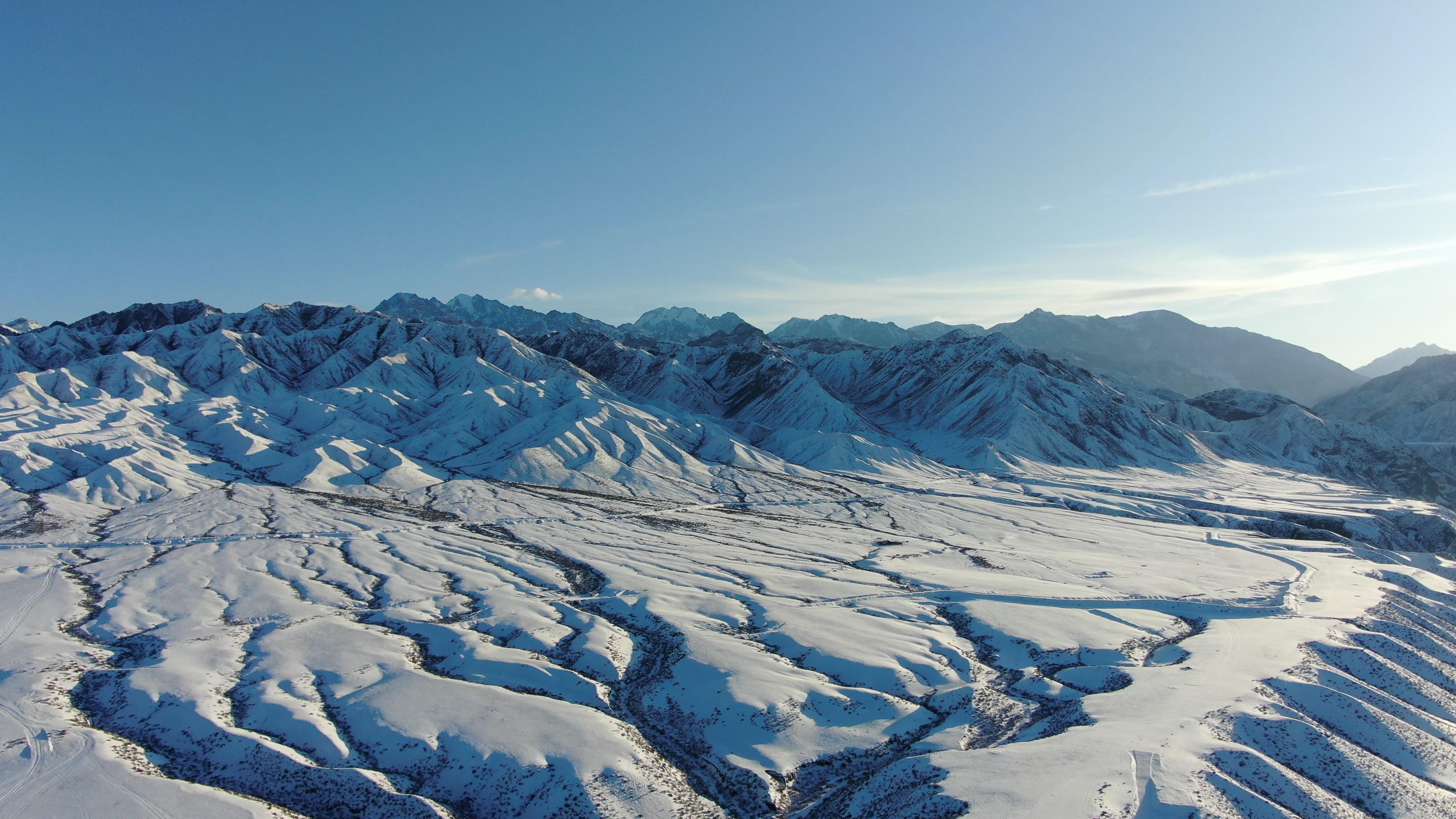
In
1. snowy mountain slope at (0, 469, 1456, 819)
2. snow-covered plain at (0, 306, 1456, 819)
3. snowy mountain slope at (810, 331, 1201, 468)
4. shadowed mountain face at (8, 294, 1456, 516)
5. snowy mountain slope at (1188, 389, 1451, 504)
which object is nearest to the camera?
snowy mountain slope at (0, 469, 1456, 819)

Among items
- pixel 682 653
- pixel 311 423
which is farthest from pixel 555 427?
pixel 682 653

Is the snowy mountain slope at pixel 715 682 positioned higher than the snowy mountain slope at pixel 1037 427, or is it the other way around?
the snowy mountain slope at pixel 1037 427

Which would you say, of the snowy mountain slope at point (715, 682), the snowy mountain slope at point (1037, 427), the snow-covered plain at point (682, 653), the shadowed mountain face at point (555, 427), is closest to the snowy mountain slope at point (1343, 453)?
the shadowed mountain face at point (555, 427)

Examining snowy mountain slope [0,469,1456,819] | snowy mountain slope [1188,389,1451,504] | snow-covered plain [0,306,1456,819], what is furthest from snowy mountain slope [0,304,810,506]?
snowy mountain slope [1188,389,1451,504]

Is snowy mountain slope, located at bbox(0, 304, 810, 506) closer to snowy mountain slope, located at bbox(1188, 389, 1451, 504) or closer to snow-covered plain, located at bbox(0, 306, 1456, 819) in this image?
snow-covered plain, located at bbox(0, 306, 1456, 819)

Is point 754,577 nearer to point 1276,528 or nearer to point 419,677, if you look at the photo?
point 419,677

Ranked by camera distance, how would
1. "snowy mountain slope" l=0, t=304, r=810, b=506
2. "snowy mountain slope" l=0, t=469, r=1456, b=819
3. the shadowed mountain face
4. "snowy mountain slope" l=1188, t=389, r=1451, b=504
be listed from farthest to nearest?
"snowy mountain slope" l=1188, t=389, r=1451, b=504 → the shadowed mountain face → "snowy mountain slope" l=0, t=304, r=810, b=506 → "snowy mountain slope" l=0, t=469, r=1456, b=819

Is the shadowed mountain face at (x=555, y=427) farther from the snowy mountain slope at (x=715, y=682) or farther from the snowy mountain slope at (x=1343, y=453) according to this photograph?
the snowy mountain slope at (x=715, y=682)


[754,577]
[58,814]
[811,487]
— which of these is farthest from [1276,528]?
[58,814]

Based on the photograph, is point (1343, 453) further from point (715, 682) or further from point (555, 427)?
point (715, 682)
